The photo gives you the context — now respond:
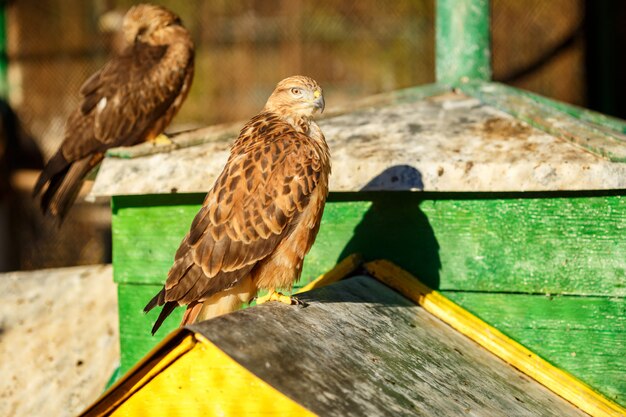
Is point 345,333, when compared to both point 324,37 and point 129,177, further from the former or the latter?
point 324,37

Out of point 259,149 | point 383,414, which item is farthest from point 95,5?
point 383,414

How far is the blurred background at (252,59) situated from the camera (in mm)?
6430

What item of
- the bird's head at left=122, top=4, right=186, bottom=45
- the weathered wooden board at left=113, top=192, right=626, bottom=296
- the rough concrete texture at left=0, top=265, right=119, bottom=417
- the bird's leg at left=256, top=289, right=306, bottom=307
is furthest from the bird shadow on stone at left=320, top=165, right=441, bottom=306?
the bird's head at left=122, top=4, right=186, bottom=45

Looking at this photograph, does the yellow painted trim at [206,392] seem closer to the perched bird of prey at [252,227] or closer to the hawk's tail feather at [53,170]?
the perched bird of prey at [252,227]

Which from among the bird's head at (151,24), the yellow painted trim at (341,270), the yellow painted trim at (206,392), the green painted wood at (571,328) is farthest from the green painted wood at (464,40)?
the yellow painted trim at (206,392)

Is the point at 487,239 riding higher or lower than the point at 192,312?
higher

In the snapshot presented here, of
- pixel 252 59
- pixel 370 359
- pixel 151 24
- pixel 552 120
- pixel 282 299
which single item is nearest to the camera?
pixel 370 359

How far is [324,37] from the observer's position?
6.48 meters

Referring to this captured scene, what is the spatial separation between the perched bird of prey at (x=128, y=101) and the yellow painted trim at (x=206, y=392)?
2633 mm

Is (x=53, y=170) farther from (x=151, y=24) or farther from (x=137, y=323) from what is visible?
(x=137, y=323)

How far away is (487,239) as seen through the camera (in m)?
3.26

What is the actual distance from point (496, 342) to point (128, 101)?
8.49 ft

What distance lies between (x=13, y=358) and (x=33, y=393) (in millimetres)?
259

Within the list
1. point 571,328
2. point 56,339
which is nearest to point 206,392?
point 571,328
